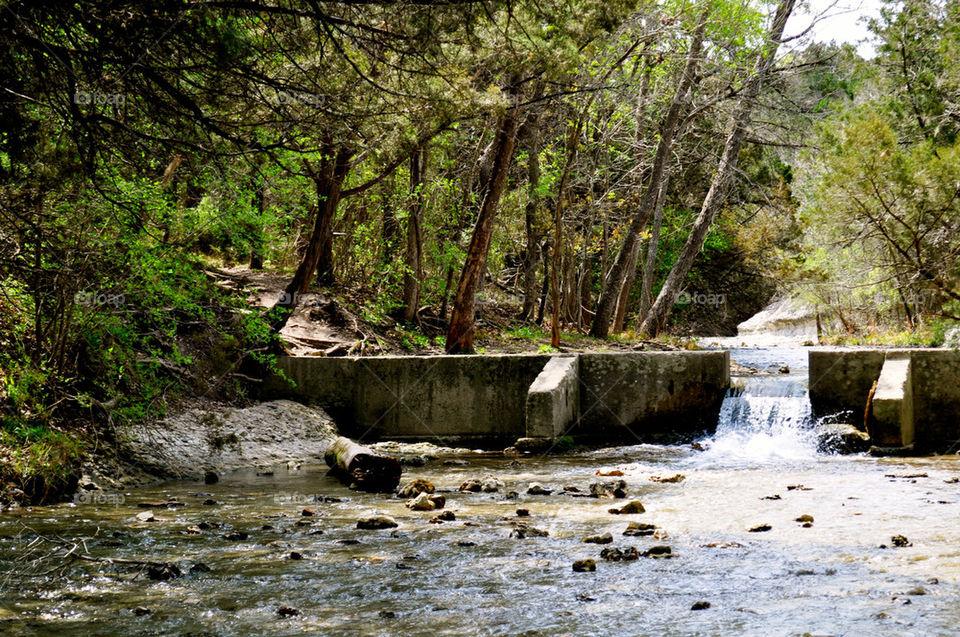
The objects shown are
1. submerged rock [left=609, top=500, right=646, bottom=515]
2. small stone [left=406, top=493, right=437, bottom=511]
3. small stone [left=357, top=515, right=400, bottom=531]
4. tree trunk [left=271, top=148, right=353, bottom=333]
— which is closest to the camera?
small stone [left=357, top=515, right=400, bottom=531]

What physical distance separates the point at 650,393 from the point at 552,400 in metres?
1.77

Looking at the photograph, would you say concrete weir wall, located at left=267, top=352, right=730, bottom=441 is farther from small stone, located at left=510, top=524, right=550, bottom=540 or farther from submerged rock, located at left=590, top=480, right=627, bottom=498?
small stone, located at left=510, top=524, right=550, bottom=540

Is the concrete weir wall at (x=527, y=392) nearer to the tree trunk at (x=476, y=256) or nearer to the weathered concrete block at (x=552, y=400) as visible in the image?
the weathered concrete block at (x=552, y=400)

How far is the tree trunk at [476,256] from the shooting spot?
12031 mm

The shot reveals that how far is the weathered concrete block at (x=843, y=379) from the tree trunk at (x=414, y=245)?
22.4ft

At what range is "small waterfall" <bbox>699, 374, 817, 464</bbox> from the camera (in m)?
9.95

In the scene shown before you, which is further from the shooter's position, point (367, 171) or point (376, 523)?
point (367, 171)

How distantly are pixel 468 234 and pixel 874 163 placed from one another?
8.51 meters

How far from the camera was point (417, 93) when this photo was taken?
6.25 m

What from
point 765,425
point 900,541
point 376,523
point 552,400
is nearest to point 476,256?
point 552,400

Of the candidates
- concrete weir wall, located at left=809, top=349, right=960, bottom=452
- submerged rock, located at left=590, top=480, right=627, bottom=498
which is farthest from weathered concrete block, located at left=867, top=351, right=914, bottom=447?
submerged rock, located at left=590, top=480, right=627, bottom=498

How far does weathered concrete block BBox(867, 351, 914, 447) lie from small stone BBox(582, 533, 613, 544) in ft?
17.5

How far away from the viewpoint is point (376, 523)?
590cm

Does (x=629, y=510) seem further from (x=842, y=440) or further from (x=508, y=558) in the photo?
(x=842, y=440)
